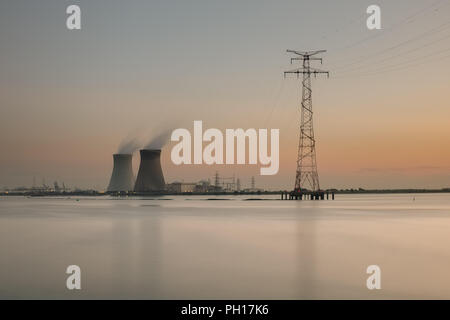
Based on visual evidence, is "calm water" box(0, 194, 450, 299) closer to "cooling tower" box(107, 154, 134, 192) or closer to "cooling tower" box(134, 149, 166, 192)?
"cooling tower" box(134, 149, 166, 192)

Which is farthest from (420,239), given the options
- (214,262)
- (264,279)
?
(264,279)

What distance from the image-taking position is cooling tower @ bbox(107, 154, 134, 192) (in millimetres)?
122688

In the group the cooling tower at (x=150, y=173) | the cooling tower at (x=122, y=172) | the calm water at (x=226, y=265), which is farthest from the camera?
the cooling tower at (x=122, y=172)

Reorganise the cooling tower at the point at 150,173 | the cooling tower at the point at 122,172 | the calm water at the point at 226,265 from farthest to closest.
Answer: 1. the cooling tower at the point at 122,172
2. the cooling tower at the point at 150,173
3. the calm water at the point at 226,265

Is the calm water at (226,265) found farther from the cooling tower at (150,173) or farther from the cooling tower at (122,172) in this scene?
the cooling tower at (122,172)

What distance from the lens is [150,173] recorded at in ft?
365

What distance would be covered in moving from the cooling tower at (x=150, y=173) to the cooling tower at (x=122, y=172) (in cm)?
1068

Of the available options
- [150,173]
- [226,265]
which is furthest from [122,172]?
[226,265]

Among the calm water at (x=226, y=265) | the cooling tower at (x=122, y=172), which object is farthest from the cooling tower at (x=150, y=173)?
the calm water at (x=226, y=265)

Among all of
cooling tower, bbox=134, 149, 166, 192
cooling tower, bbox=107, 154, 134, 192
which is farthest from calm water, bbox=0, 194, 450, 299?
cooling tower, bbox=107, 154, 134, 192

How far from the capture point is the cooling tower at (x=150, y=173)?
110 meters

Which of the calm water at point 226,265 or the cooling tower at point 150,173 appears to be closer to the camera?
the calm water at point 226,265

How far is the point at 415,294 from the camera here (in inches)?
435

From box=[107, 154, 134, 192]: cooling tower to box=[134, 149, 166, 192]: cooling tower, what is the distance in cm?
1068
